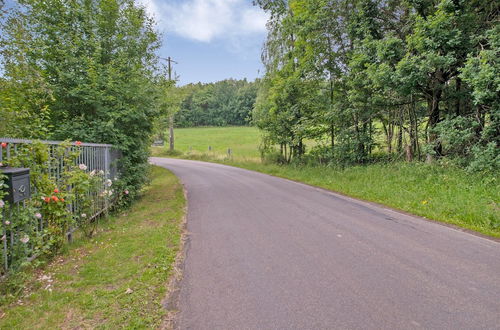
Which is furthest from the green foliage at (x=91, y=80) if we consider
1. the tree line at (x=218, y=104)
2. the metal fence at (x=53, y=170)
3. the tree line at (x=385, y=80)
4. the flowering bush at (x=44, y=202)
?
the tree line at (x=218, y=104)

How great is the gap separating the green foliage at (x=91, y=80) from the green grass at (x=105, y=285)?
2.57 metres

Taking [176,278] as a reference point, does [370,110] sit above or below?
above

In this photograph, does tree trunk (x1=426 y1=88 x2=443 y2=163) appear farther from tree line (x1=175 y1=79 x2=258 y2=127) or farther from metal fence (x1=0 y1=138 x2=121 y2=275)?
tree line (x1=175 y1=79 x2=258 y2=127)

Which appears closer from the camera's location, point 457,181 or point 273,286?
point 273,286

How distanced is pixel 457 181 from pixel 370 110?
5.13 m

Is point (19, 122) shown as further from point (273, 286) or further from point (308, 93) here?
point (308, 93)

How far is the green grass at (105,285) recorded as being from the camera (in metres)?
2.43

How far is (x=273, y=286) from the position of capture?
301 cm

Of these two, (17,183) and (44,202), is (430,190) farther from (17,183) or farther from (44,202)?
(17,183)

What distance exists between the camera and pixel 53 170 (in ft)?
12.7

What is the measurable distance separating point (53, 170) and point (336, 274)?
4.20 meters

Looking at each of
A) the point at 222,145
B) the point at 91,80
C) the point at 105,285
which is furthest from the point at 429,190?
the point at 222,145

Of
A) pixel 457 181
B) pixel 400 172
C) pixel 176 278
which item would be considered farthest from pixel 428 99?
pixel 176 278

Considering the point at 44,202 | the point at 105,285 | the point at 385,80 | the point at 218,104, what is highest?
the point at 218,104
